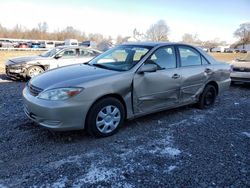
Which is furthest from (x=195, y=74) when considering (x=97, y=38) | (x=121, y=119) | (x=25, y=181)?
(x=97, y=38)

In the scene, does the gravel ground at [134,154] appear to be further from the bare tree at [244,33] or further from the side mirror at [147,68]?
the bare tree at [244,33]

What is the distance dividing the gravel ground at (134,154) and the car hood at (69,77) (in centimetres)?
88

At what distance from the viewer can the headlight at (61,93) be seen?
Result: 3795 millimetres

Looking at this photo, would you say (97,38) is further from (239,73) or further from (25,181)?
(25,181)

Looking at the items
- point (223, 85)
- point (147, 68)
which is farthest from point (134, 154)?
point (223, 85)

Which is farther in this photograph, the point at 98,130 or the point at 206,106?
the point at 206,106

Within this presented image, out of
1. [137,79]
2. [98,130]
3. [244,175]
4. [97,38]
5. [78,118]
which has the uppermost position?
[97,38]

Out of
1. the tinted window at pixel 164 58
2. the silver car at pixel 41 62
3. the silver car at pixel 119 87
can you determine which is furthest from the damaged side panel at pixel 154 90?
the silver car at pixel 41 62

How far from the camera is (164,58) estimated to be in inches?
199

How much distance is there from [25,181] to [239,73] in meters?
8.23

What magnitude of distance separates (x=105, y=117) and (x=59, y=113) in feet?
2.59

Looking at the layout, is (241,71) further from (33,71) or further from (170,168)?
(33,71)

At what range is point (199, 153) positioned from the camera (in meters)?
3.83

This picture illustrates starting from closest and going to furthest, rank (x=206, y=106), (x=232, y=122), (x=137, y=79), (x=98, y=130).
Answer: (x=98, y=130)
(x=137, y=79)
(x=232, y=122)
(x=206, y=106)
